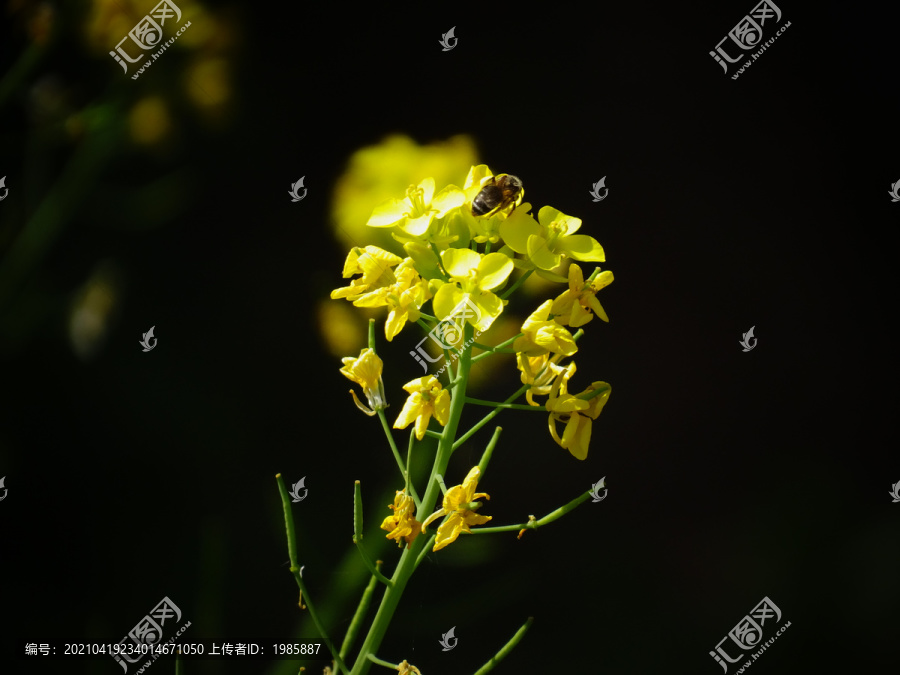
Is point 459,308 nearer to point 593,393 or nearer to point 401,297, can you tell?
point 401,297

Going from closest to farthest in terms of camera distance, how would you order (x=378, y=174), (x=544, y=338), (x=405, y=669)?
(x=544, y=338) < (x=405, y=669) < (x=378, y=174)

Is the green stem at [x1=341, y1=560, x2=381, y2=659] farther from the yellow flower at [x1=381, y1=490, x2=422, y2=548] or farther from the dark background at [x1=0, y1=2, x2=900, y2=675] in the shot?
the dark background at [x1=0, y1=2, x2=900, y2=675]

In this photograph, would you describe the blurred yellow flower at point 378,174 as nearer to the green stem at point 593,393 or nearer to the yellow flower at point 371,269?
the yellow flower at point 371,269

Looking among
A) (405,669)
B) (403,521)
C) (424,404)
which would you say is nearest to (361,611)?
(405,669)

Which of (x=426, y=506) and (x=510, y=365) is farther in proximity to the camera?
(x=510, y=365)

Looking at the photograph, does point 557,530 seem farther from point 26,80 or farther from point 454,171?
point 26,80

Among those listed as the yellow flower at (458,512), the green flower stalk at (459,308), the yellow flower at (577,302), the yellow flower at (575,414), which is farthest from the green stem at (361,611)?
the yellow flower at (577,302)

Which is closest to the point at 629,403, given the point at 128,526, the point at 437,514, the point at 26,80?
the point at 437,514
